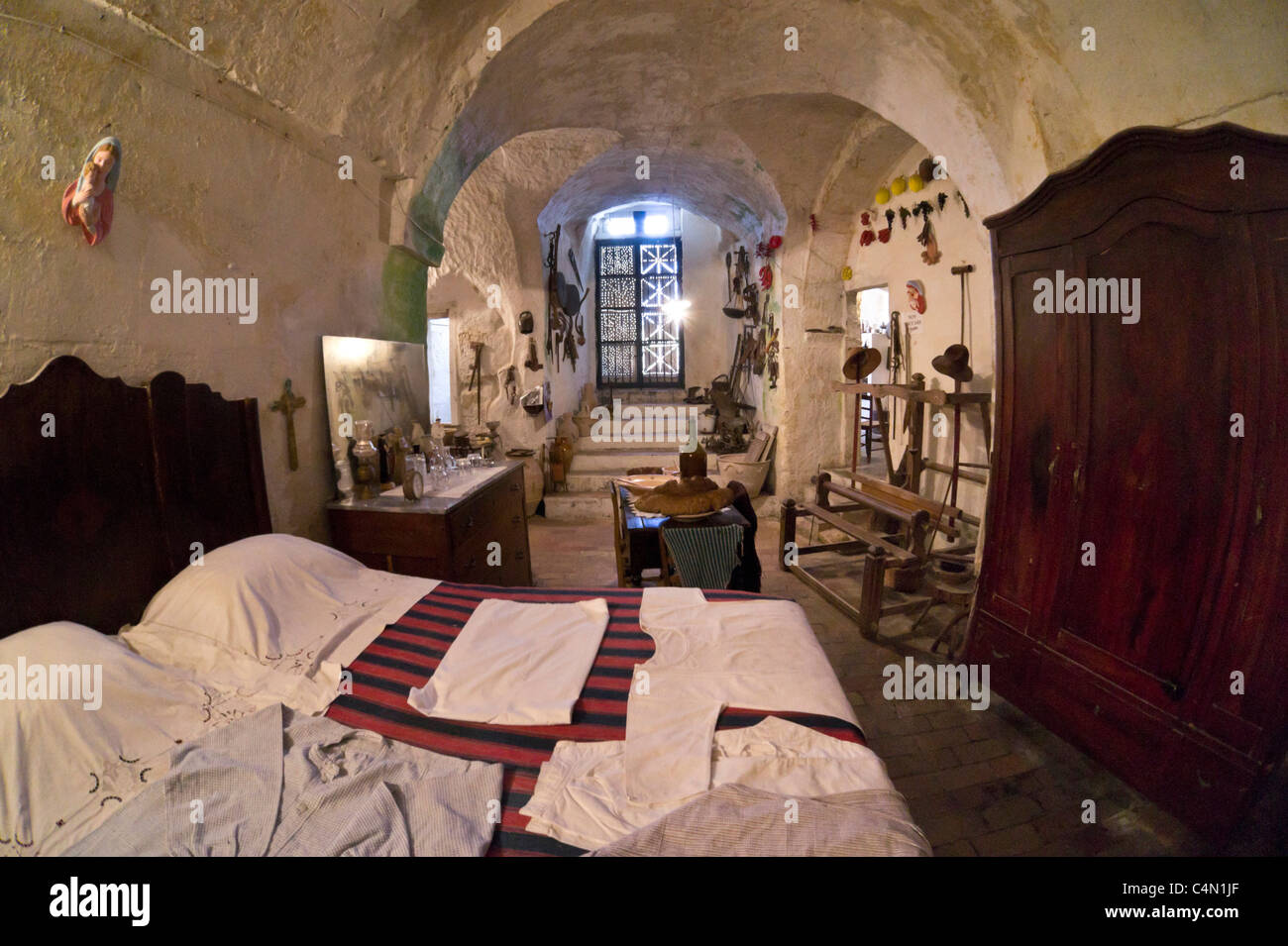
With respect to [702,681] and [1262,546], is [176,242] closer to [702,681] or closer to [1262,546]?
[702,681]

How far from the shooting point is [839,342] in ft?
22.6

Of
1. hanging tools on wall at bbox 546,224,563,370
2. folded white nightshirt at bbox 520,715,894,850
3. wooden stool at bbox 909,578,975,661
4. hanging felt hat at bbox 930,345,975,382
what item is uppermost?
hanging tools on wall at bbox 546,224,563,370

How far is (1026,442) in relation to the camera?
120 inches

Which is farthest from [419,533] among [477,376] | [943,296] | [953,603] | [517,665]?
[477,376]

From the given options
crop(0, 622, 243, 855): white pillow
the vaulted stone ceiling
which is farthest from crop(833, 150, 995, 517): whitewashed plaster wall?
crop(0, 622, 243, 855): white pillow

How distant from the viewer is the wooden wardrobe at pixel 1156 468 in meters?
2.03

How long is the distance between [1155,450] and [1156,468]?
0.07 meters

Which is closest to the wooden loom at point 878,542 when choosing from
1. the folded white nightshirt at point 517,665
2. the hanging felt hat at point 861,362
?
the hanging felt hat at point 861,362

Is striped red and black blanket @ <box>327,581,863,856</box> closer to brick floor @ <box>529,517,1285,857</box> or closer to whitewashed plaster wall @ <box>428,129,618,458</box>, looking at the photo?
brick floor @ <box>529,517,1285,857</box>

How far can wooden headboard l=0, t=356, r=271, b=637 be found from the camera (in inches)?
71.4

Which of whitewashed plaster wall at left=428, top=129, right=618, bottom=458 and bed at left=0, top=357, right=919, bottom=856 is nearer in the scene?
bed at left=0, top=357, right=919, bottom=856

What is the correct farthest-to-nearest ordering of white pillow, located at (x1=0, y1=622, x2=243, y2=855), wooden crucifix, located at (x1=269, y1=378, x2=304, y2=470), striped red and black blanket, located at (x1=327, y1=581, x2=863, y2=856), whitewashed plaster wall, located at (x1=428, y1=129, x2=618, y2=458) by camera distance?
whitewashed plaster wall, located at (x1=428, y1=129, x2=618, y2=458)
wooden crucifix, located at (x1=269, y1=378, x2=304, y2=470)
striped red and black blanket, located at (x1=327, y1=581, x2=863, y2=856)
white pillow, located at (x1=0, y1=622, x2=243, y2=855)
